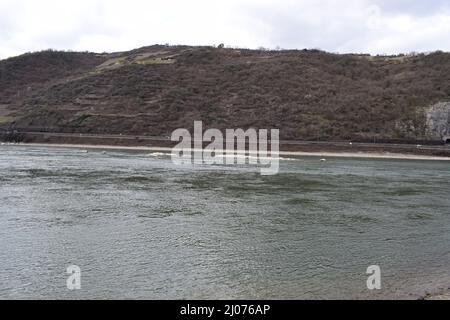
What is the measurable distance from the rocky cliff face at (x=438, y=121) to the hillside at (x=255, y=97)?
144 mm

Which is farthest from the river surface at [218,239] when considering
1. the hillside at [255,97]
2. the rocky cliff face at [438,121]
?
the hillside at [255,97]

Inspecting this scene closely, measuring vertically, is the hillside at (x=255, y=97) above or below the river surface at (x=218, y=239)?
above

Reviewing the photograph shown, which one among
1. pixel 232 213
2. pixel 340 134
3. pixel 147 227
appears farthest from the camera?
pixel 340 134

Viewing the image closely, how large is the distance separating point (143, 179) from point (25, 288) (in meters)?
23.5

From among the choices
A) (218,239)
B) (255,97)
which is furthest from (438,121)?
(218,239)

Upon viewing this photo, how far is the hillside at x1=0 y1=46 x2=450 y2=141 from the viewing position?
80.3 m

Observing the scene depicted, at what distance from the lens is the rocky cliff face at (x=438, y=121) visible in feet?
245

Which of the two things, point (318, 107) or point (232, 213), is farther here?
point (318, 107)

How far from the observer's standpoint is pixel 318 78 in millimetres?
100375

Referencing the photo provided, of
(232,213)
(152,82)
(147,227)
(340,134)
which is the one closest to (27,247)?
(147,227)

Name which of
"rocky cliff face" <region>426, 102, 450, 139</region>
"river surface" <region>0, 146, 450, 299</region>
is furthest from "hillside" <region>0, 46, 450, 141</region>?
"river surface" <region>0, 146, 450, 299</region>

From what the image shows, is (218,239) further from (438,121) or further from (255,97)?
(255,97)

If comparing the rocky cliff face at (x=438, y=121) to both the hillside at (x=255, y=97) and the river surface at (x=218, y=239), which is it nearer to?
the hillside at (x=255, y=97)
